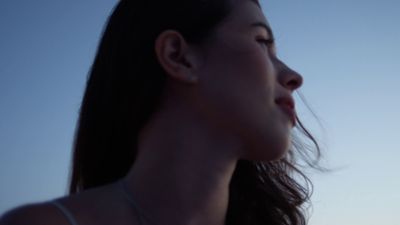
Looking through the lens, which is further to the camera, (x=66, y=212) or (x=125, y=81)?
(x=125, y=81)

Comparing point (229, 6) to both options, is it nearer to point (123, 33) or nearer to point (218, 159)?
point (123, 33)

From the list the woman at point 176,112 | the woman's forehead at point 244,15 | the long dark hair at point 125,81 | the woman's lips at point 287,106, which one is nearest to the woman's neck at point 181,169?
the woman at point 176,112

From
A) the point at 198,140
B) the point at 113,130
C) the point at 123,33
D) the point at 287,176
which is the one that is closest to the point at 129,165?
Result: the point at 113,130

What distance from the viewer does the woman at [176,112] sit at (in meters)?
2.45

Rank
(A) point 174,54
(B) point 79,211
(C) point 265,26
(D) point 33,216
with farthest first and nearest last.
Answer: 1. (C) point 265,26
2. (A) point 174,54
3. (B) point 79,211
4. (D) point 33,216

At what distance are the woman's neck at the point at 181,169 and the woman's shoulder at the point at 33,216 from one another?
0.43 m

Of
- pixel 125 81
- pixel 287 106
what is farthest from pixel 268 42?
pixel 125 81

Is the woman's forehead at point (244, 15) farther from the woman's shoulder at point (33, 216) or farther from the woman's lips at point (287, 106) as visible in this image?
the woman's shoulder at point (33, 216)

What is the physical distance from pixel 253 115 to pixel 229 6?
623 millimetres

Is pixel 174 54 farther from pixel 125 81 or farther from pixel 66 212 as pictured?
pixel 66 212

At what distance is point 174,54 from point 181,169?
1.92ft

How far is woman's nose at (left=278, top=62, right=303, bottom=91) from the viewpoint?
2.64 metres

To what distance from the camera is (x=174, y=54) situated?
→ 261cm

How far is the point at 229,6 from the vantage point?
106 inches
